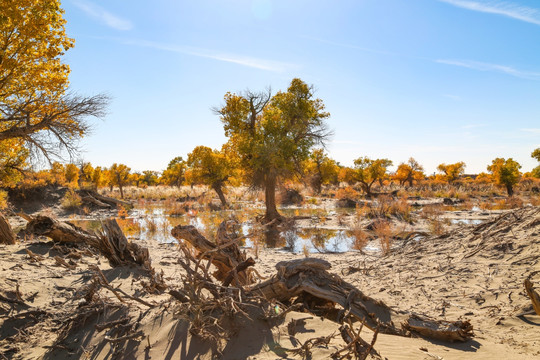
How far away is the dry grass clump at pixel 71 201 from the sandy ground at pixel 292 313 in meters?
19.6

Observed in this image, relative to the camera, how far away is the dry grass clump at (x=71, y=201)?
26094mm

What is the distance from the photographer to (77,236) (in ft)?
28.7

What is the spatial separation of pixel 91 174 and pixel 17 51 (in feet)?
138

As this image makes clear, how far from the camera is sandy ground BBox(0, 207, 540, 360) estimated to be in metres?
3.45

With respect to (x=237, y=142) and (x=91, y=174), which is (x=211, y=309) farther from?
(x=91, y=174)

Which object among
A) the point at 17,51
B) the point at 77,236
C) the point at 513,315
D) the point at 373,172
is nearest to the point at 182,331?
the point at 513,315

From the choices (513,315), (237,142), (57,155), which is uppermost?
(237,142)

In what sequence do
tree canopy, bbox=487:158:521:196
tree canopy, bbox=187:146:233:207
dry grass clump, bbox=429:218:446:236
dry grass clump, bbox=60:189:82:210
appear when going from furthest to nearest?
1. tree canopy, bbox=487:158:521:196
2. tree canopy, bbox=187:146:233:207
3. dry grass clump, bbox=60:189:82:210
4. dry grass clump, bbox=429:218:446:236

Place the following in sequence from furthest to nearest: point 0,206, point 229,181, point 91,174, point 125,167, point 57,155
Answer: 1. point 125,167
2. point 91,174
3. point 229,181
4. point 0,206
5. point 57,155

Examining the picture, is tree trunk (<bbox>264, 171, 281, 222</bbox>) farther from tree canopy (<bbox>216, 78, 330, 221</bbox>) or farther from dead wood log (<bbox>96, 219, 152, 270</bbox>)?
dead wood log (<bbox>96, 219, 152, 270</bbox>)

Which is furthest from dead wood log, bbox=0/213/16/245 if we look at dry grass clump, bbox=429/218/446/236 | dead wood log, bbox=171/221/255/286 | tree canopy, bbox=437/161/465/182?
tree canopy, bbox=437/161/465/182

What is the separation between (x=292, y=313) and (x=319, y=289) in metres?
0.58

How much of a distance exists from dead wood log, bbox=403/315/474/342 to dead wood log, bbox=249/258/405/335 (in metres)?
0.28

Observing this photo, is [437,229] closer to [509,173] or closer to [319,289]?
[319,289]
